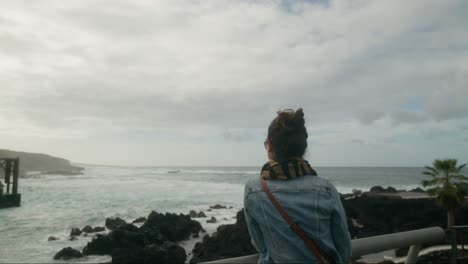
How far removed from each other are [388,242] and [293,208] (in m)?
0.80

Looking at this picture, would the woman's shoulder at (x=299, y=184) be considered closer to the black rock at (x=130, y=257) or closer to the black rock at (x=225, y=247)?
the black rock at (x=130, y=257)

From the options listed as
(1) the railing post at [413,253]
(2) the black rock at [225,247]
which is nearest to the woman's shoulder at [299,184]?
(1) the railing post at [413,253]

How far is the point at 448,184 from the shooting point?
1986 centimetres

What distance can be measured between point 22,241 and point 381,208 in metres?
25.0

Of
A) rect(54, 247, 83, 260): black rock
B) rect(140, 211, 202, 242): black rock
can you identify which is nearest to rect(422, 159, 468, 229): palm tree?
rect(140, 211, 202, 242): black rock

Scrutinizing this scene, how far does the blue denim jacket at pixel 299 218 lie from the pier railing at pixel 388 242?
6.8 inches

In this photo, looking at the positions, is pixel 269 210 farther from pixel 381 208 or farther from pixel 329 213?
pixel 381 208

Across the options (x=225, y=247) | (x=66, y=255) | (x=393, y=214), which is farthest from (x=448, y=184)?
(x=66, y=255)

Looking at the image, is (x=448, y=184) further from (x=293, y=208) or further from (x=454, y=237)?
(x=293, y=208)

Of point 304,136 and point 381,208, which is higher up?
point 304,136

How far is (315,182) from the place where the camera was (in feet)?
5.34

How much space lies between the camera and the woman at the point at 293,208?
5.12ft

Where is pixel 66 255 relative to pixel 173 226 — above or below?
below

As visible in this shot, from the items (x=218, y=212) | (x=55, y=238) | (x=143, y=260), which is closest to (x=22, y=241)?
(x=55, y=238)
